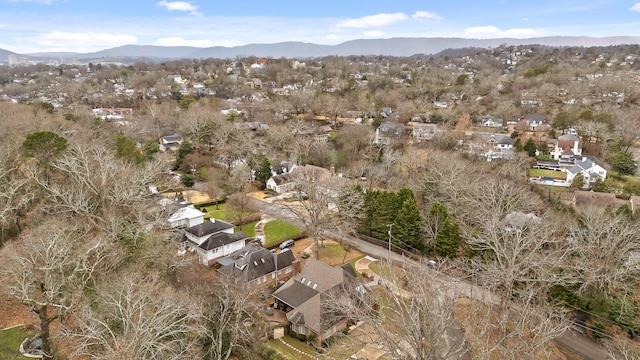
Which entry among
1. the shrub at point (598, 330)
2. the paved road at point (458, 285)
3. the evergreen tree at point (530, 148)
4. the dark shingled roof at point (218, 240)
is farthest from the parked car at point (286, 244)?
the evergreen tree at point (530, 148)

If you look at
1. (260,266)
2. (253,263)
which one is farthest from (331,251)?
(253,263)

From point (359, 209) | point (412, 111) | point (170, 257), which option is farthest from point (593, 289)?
point (412, 111)

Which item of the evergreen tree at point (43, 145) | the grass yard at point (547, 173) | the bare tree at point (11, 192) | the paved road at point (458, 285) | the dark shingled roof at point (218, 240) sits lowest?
the paved road at point (458, 285)

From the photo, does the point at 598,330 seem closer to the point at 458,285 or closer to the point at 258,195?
the point at 458,285

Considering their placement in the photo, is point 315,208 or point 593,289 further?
point 315,208

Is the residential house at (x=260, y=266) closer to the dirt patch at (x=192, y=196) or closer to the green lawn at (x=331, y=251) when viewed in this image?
the green lawn at (x=331, y=251)

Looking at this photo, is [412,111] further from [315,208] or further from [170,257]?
[170,257]

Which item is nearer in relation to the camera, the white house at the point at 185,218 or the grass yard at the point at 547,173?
the white house at the point at 185,218
